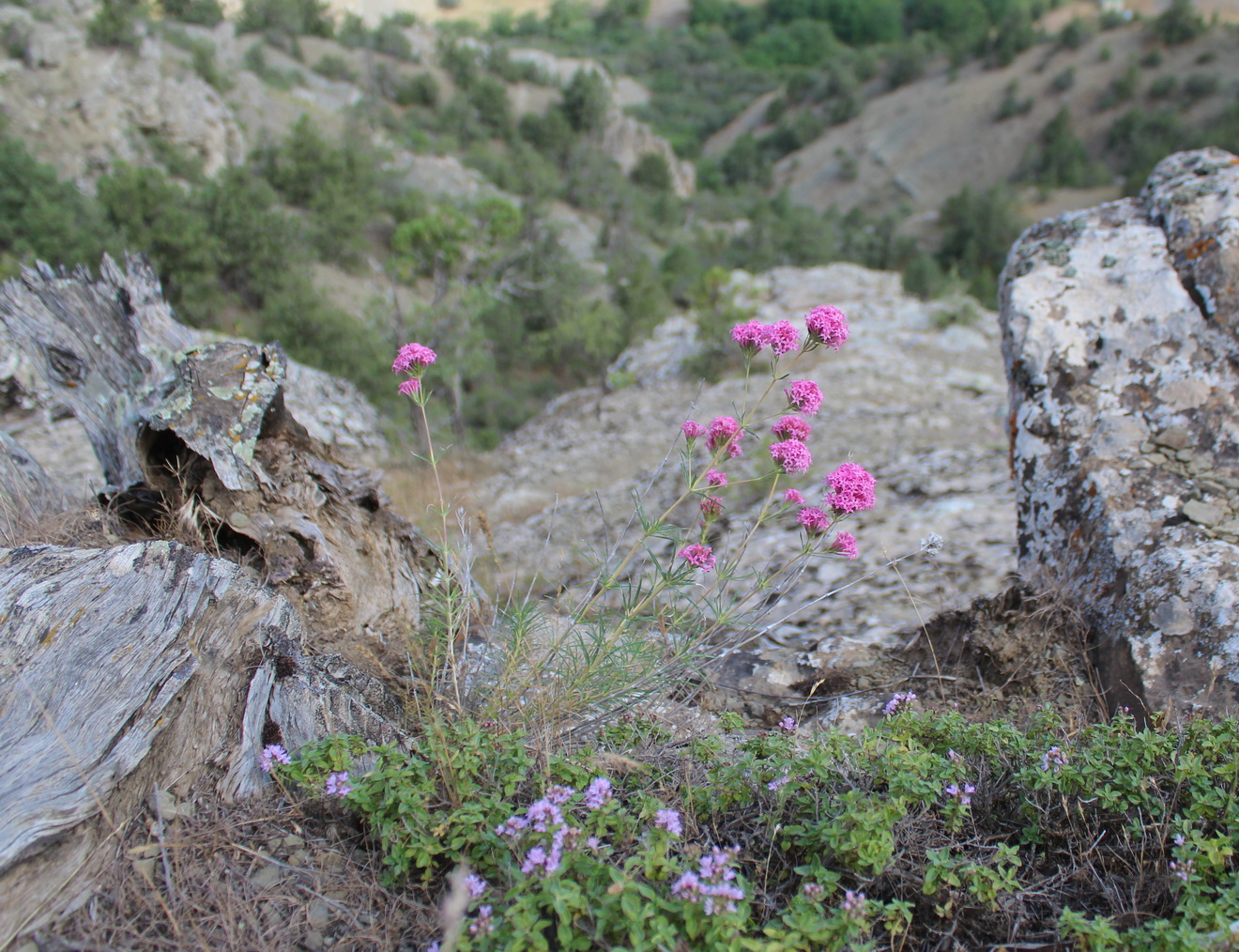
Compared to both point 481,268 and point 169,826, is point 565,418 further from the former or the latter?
point 169,826

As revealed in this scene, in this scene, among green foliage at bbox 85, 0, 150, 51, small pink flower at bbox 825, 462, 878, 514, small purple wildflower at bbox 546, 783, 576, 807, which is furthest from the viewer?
green foliage at bbox 85, 0, 150, 51

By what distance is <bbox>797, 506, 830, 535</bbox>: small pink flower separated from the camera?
2.10 metres

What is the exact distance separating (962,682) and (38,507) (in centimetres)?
423

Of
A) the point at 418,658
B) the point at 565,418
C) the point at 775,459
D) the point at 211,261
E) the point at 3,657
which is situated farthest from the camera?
the point at 211,261

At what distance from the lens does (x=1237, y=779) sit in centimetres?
168

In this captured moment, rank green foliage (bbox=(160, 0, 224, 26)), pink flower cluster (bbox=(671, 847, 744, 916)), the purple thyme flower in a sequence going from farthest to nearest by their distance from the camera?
green foliage (bbox=(160, 0, 224, 26)), the purple thyme flower, pink flower cluster (bbox=(671, 847, 744, 916))

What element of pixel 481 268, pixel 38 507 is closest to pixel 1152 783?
pixel 38 507

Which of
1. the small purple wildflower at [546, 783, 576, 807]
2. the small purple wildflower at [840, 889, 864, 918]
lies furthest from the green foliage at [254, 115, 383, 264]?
the small purple wildflower at [840, 889, 864, 918]

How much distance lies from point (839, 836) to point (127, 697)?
1.85 metres

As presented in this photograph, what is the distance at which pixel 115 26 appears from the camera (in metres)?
23.2

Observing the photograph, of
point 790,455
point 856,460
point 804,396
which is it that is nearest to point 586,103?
point 856,460

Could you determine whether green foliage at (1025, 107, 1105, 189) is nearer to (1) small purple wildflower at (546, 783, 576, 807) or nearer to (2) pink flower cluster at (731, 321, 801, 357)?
(2) pink flower cluster at (731, 321, 801, 357)

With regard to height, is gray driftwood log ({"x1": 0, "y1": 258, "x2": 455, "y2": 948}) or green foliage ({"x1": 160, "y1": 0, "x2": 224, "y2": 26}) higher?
green foliage ({"x1": 160, "y1": 0, "x2": 224, "y2": 26})

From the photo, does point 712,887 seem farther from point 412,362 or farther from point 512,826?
point 412,362
